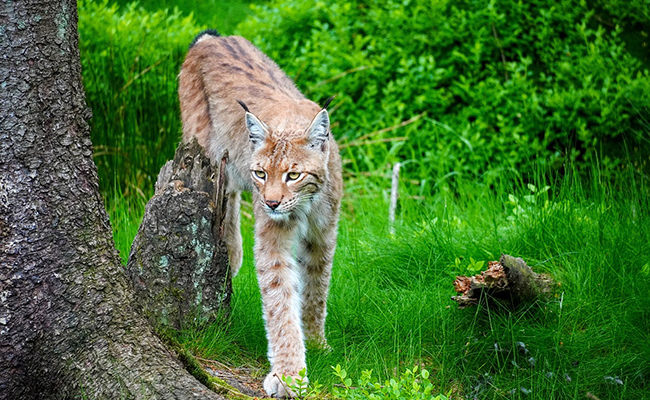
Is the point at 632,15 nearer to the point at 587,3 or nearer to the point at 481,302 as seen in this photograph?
the point at 587,3

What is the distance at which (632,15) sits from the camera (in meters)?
7.39

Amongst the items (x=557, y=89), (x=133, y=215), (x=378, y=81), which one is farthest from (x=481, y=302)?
(x=378, y=81)

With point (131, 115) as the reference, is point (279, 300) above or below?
below

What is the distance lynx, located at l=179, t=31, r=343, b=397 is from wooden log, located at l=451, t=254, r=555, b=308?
3.02ft

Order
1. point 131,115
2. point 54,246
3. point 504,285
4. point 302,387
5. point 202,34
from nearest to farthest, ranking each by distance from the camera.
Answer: point 54,246
point 302,387
point 504,285
point 202,34
point 131,115

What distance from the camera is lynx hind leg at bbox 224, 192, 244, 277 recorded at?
5.68 metres

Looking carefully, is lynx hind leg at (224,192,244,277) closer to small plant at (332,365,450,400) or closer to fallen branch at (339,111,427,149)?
fallen branch at (339,111,427,149)

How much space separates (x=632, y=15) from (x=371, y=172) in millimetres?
3063

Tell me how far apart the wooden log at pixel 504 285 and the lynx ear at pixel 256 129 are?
4.59 ft

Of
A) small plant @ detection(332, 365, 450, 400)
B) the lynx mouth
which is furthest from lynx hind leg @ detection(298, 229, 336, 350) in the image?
small plant @ detection(332, 365, 450, 400)

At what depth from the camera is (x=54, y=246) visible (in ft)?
10.0

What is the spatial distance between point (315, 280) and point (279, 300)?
0.46m

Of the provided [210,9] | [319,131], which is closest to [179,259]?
[319,131]

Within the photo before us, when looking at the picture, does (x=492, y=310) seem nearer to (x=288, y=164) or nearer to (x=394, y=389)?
(x=394, y=389)
